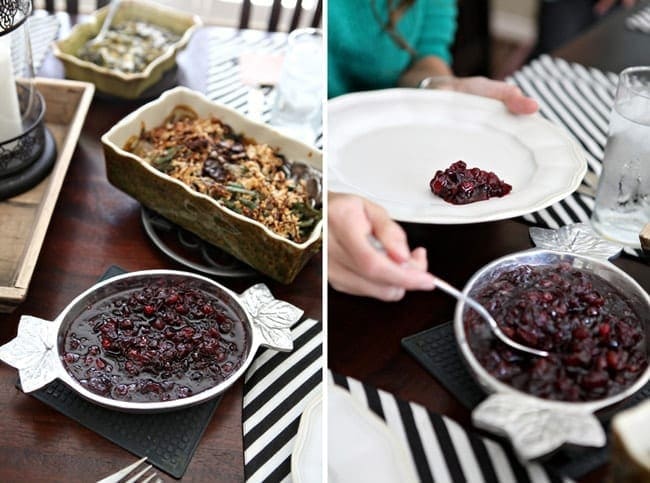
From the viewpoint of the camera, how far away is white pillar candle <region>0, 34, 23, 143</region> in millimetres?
832

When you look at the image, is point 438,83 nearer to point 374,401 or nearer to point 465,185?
point 465,185

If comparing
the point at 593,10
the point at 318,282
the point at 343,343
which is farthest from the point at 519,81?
the point at 593,10

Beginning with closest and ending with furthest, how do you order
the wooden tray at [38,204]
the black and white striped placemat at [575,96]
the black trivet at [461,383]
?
the black trivet at [461,383] → the wooden tray at [38,204] → the black and white striped placemat at [575,96]

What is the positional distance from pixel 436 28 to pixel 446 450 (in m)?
0.80

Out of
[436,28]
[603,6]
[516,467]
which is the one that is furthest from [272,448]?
[603,6]

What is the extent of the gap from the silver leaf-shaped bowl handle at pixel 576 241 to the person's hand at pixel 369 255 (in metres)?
0.08

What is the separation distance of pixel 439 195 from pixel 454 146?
0.07 m

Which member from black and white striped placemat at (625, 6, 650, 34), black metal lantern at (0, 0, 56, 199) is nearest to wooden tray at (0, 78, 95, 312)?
black metal lantern at (0, 0, 56, 199)

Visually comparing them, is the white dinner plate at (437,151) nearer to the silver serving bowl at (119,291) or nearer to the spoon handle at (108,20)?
the silver serving bowl at (119,291)

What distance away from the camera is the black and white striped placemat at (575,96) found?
85 centimetres

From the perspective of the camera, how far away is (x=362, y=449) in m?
0.46

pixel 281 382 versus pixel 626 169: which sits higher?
pixel 626 169

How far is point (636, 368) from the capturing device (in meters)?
0.46

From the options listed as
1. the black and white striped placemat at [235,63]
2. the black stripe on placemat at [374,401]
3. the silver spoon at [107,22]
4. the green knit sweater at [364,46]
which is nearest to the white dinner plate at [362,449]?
the black stripe on placemat at [374,401]
